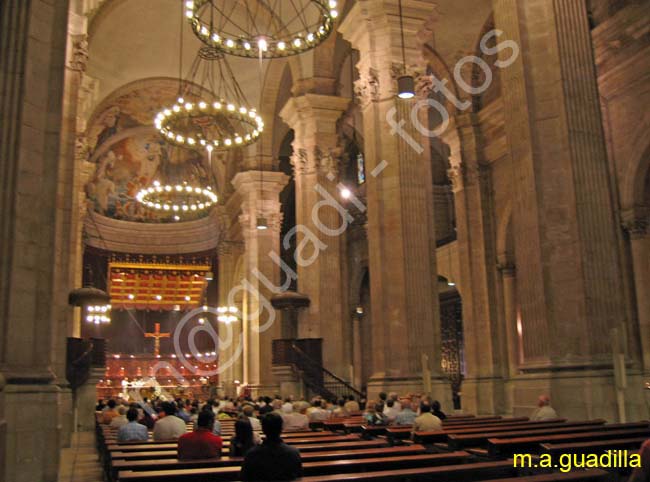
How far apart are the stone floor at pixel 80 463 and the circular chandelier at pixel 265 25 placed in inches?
301

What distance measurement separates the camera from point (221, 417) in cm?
1336

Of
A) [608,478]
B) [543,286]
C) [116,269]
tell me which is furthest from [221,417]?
[116,269]

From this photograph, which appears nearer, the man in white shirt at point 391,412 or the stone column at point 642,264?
the man in white shirt at point 391,412

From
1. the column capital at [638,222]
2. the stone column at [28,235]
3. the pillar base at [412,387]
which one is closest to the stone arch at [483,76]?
the column capital at [638,222]

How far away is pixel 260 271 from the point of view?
21109mm

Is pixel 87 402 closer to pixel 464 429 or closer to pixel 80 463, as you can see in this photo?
pixel 80 463

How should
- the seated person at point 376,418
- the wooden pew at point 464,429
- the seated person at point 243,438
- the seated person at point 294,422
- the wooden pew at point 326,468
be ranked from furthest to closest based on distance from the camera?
1. the seated person at point 294,422
2. the seated person at point 376,418
3. the wooden pew at point 464,429
4. the seated person at point 243,438
5. the wooden pew at point 326,468

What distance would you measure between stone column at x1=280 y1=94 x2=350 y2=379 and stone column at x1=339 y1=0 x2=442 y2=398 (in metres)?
4.63

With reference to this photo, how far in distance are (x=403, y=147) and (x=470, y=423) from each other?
5.82 m

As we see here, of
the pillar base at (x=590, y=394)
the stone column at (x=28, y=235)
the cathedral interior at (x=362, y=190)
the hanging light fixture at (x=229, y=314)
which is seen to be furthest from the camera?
the hanging light fixture at (x=229, y=314)

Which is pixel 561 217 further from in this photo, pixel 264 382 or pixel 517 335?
pixel 264 382

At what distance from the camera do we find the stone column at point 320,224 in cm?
1722

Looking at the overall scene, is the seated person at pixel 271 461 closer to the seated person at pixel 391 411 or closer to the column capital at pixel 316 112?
the seated person at pixel 391 411

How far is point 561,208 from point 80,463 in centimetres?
767
